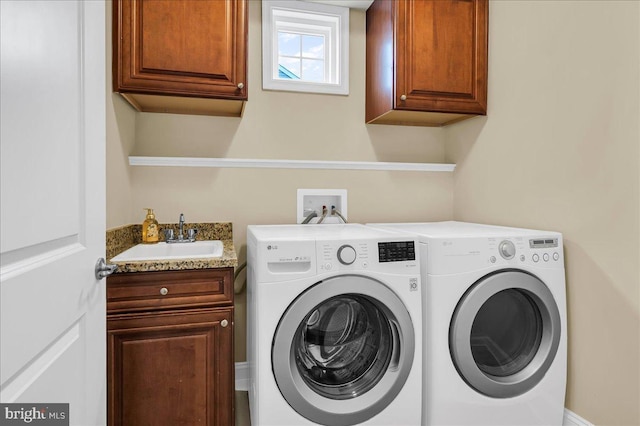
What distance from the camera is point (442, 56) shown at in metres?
2.12

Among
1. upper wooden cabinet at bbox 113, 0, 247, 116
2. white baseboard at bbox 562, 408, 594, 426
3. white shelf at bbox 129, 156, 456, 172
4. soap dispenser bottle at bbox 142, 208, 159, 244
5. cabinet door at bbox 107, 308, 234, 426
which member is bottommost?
white baseboard at bbox 562, 408, 594, 426

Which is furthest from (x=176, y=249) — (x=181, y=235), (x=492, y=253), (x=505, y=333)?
(x=505, y=333)

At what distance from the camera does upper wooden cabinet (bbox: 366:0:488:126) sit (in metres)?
2.06

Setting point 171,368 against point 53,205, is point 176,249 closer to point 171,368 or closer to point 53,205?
point 171,368

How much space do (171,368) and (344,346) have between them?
72 centimetres

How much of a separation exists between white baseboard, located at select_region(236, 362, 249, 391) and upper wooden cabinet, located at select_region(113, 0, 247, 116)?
5.15ft

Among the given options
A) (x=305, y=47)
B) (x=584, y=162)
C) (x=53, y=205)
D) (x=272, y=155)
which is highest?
(x=305, y=47)

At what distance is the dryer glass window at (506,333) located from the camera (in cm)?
161

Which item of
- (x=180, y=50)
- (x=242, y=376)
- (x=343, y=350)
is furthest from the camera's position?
(x=242, y=376)

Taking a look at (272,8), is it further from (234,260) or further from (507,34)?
(234,260)

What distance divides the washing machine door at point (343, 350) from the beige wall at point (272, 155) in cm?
90

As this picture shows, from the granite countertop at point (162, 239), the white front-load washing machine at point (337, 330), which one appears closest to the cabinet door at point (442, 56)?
the white front-load washing machine at point (337, 330)

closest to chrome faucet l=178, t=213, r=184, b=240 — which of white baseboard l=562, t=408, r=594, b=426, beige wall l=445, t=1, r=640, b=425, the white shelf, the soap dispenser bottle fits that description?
the soap dispenser bottle

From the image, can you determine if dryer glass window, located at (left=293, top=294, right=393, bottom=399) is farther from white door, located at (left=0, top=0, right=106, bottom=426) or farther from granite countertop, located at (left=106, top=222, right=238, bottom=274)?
white door, located at (left=0, top=0, right=106, bottom=426)
